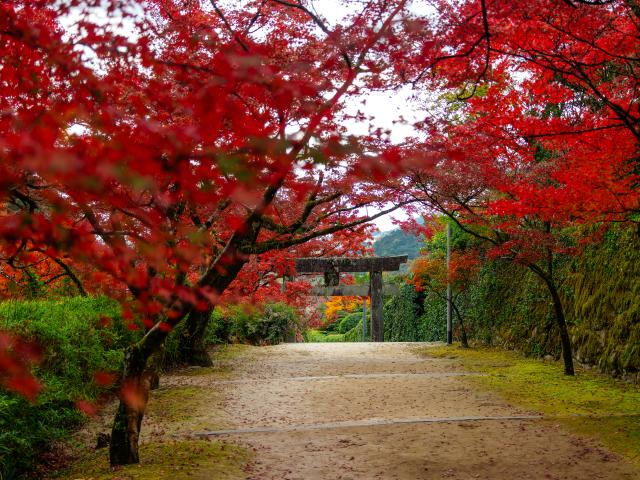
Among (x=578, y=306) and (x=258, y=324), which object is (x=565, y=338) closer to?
(x=578, y=306)

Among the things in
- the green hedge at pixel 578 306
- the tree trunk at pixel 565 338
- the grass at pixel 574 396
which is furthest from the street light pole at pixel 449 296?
the tree trunk at pixel 565 338

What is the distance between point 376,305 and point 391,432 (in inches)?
468

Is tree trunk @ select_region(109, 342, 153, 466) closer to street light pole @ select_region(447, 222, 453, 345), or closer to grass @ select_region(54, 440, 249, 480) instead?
grass @ select_region(54, 440, 249, 480)

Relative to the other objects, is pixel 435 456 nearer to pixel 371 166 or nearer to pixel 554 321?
pixel 371 166

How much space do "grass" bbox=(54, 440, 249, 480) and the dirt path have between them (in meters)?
0.19

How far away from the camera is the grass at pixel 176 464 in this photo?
13.3 ft

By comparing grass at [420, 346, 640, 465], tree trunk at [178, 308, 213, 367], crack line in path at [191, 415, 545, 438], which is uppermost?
tree trunk at [178, 308, 213, 367]

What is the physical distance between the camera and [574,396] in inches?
268

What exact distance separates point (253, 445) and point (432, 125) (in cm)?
442

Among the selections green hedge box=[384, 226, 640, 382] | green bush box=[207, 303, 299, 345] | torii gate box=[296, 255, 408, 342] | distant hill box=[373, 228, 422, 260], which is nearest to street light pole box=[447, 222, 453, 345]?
green hedge box=[384, 226, 640, 382]

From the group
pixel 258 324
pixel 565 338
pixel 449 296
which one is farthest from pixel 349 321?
pixel 565 338

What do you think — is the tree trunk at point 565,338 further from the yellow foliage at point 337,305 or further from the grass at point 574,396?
the yellow foliage at point 337,305

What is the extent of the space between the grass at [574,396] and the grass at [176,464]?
10.4 ft

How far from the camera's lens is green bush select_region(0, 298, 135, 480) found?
4.10 m
